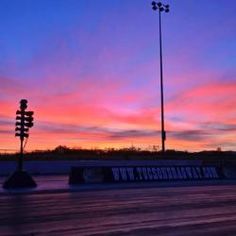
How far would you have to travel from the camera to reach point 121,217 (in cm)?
1556

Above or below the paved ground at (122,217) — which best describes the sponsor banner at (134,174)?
above

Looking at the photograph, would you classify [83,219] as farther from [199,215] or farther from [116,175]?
[116,175]

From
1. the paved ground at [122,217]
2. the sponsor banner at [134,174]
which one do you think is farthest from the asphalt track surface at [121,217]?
the sponsor banner at [134,174]

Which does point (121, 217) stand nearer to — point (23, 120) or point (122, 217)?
point (122, 217)

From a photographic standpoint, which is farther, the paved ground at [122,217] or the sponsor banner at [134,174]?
the sponsor banner at [134,174]

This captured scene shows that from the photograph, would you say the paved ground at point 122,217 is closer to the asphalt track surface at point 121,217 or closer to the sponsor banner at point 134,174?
the asphalt track surface at point 121,217

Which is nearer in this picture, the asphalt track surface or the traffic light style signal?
the asphalt track surface

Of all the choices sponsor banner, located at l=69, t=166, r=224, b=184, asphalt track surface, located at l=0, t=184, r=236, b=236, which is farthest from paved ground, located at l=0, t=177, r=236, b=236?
sponsor banner, located at l=69, t=166, r=224, b=184

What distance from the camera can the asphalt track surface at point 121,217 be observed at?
42.5ft

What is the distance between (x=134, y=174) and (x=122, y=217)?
20.6 meters

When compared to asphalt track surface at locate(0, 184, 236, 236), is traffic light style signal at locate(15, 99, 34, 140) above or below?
above

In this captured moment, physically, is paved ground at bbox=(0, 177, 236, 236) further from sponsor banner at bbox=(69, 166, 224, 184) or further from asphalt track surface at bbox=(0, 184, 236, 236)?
sponsor banner at bbox=(69, 166, 224, 184)

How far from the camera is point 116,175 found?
35375mm

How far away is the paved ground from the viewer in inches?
510
